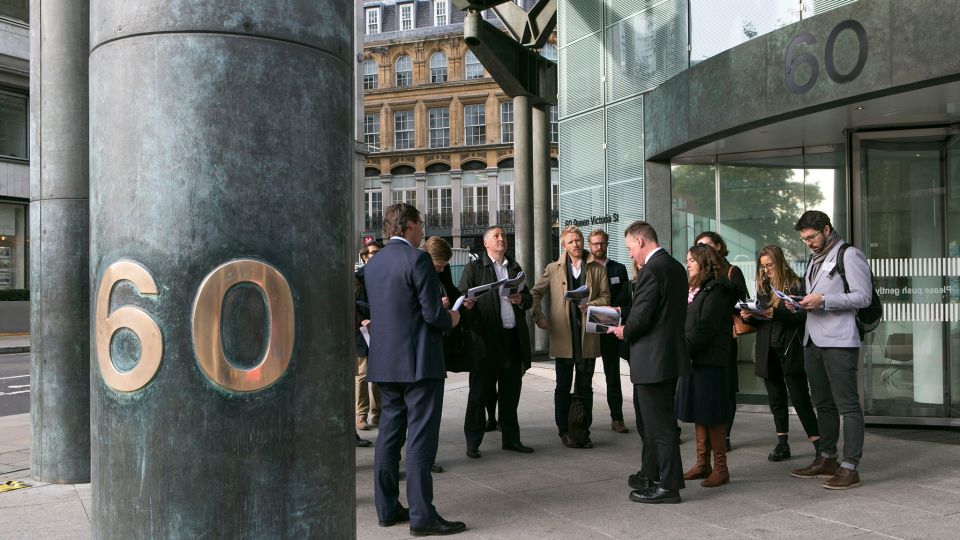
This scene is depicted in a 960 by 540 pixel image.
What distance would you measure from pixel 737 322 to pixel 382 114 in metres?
51.8

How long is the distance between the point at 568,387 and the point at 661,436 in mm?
2158

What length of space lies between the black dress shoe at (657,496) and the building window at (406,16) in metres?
55.8

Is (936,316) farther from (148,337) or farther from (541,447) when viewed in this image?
(148,337)

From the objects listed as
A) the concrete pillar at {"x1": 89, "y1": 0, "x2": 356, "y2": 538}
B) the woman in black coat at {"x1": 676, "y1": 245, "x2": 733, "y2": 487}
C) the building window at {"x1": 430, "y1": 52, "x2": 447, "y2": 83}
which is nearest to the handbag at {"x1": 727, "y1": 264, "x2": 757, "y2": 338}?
the woman in black coat at {"x1": 676, "y1": 245, "x2": 733, "y2": 487}

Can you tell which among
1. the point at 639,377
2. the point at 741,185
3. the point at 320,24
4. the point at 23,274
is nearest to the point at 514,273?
the point at 639,377

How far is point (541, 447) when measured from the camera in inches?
310

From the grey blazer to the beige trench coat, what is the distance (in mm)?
2176

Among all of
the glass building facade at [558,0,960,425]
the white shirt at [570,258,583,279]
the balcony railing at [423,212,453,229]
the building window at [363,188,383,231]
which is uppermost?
the building window at [363,188,383,231]

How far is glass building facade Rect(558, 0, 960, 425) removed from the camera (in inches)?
299

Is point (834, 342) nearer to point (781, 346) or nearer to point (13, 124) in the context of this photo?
point (781, 346)

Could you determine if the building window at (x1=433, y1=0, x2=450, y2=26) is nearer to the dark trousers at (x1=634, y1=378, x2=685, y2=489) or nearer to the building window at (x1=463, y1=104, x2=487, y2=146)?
the building window at (x1=463, y1=104, x2=487, y2=146)

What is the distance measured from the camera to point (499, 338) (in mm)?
7629

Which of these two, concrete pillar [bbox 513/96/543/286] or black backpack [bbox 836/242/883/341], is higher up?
concrete pillar [bbox 513/96/543/286]

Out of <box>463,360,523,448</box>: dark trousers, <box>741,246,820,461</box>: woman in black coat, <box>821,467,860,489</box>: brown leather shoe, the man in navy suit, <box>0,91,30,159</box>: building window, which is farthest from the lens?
<box>0,91,30,159</box>: building window
